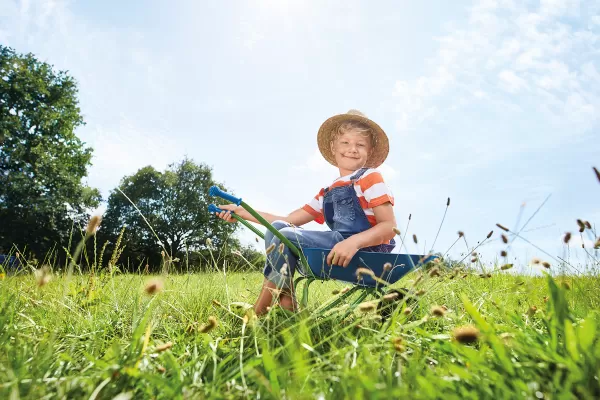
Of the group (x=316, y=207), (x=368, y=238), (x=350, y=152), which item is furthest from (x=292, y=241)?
(x=350, y=152)

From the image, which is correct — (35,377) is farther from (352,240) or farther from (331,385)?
(352,240)

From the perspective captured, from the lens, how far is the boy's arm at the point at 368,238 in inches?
99.8

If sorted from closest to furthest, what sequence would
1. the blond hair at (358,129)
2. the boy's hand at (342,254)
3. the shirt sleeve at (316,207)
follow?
the boy's hand at (342,254), the blond hair at (358,129), the shirt sleeve at (316,207)

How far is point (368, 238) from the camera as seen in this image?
2.68m

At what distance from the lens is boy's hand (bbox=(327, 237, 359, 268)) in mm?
2531

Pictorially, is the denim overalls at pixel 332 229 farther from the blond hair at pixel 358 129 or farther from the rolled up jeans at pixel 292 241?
the blond hair at pixel 358 129

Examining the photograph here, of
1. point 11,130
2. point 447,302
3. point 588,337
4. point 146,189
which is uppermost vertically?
point 11,130

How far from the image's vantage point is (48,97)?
20.6 meters

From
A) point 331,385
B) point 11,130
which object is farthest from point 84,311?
point 11,130

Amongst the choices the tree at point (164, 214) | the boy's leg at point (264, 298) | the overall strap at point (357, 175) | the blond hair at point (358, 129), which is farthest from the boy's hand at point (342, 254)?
the tree at point (164, 214)

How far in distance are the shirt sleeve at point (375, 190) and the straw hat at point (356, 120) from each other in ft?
1.99

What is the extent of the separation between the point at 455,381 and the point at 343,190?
2.02 meters

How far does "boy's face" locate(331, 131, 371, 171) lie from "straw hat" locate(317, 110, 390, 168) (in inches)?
5.5

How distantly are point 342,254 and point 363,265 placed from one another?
21 cm
